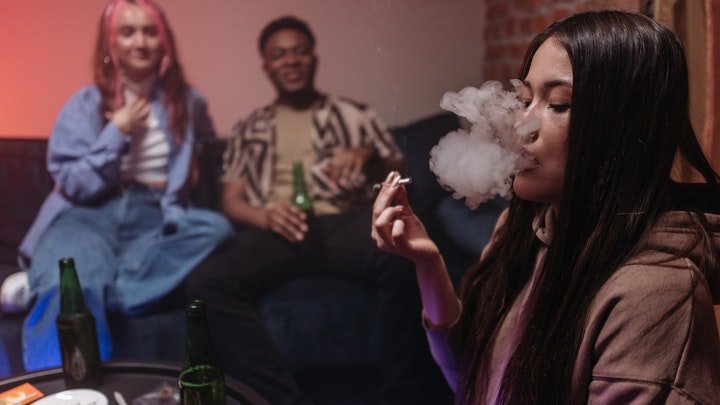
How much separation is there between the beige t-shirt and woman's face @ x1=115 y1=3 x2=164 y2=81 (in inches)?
18.2

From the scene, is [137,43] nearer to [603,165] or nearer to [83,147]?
[83,147]

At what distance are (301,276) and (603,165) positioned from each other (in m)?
1.37

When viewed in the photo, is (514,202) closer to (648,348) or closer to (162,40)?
(648,348)

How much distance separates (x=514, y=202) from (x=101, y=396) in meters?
1.02

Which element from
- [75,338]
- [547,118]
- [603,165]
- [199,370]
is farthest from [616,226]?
[75,338]

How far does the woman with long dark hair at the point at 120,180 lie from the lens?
182 centimetres

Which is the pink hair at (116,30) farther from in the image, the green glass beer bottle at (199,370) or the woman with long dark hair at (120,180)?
the green glass beer bottle at (199,370)

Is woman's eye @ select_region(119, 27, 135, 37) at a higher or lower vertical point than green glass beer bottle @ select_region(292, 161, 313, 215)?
higher

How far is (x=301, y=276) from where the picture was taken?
203 cm

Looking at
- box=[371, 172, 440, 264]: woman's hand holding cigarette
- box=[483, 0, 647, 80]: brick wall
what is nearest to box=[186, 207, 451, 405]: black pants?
box=[483, 0, 647, 80]: brick wall

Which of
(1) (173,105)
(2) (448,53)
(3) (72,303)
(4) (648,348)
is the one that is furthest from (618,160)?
(1) (173,105)

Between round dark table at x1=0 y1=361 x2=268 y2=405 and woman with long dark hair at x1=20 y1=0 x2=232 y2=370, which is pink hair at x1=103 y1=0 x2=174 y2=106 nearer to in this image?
woman with long dark hair at x1=20 y1=0 x2=232 y2=370

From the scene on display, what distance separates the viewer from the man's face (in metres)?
1.92

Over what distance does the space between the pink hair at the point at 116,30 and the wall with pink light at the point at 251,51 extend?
33 millimetres
